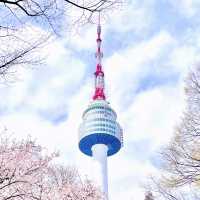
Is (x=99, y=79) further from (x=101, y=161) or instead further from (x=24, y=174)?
(x=24, y=174)

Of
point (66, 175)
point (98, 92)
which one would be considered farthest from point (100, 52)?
point (66, 175)

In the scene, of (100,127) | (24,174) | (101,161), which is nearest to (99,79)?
(100,127)

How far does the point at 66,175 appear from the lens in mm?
24000

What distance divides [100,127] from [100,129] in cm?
39

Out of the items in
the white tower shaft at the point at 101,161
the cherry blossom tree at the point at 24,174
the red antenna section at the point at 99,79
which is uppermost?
the red antenna section at the point at 99,79

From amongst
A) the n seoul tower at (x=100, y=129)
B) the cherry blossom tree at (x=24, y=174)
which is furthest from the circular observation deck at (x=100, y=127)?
the cherry blossom tree at (x=24, y=174)

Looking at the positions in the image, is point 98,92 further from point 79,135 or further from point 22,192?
point 22,192

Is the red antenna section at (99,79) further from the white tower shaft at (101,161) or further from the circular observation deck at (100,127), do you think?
the white tower shaft at (101,161)

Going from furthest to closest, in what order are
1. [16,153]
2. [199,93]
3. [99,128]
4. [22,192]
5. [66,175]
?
[99,128]
[66,175]
[16,153]
[22,192]
[199,93]

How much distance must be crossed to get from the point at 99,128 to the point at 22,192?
78.1 meters

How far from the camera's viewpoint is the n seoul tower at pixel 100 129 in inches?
3620

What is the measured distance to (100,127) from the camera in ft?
302

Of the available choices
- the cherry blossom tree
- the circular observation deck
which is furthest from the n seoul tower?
the cherry blossom tree

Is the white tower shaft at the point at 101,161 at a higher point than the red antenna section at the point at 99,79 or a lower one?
lower
